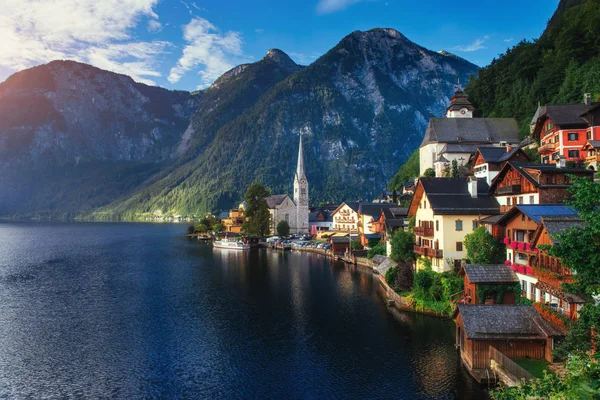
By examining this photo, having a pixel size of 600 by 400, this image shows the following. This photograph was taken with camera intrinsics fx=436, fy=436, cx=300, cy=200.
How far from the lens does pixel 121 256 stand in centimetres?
10588

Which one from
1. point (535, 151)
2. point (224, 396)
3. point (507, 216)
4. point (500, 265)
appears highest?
point (535, 151)

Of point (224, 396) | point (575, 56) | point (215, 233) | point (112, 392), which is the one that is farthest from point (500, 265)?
point (215, 233)

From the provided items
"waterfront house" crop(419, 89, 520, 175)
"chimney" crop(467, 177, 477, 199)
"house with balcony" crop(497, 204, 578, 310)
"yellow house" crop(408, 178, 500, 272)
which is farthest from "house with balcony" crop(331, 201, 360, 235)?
"house with balcony" crop(497, 204, 578, 310)

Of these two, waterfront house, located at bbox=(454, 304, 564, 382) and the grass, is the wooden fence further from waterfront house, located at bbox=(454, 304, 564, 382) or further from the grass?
the grass

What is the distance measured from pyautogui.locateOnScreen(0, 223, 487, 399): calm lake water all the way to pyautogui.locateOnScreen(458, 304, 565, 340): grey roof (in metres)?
3.54

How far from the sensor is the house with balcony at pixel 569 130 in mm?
54500

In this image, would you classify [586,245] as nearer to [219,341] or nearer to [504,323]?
[504,323]

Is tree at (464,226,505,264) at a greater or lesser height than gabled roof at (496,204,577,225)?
lesser

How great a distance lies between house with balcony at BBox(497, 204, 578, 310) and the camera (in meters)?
33.5

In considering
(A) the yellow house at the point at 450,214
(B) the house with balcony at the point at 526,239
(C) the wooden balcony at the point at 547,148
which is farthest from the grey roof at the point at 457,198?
(C) the wooden balcony at the point at 547,148

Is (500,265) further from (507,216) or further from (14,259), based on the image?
(14,259)

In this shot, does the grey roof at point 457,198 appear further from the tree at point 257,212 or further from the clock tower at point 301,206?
the clock tower at point 301,206

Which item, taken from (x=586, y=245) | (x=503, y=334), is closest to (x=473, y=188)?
(x=503, y=334)

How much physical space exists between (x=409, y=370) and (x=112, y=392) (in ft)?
70.0
